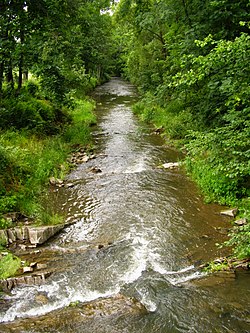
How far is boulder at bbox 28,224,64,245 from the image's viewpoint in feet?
23.8

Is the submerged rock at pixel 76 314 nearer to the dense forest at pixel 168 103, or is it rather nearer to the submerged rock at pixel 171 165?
the dense forest at pixel 168 103

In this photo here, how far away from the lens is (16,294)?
220 inches

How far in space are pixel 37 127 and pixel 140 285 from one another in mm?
9462

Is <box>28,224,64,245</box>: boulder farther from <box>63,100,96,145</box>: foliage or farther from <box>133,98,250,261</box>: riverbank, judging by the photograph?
<box>63,100,96,145</box>: foliage

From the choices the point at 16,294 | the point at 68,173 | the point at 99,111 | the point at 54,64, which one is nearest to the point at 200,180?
the point at 68,173

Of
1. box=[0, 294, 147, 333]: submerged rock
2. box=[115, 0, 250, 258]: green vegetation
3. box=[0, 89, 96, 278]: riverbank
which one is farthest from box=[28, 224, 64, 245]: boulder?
box=[115, 0, 250, 258]: green vegetation

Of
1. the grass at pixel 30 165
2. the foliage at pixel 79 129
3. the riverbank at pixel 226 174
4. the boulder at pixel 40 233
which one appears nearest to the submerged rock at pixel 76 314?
the boulder at pixel 40 233

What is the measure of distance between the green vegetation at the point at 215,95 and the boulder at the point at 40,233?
4.07 metres

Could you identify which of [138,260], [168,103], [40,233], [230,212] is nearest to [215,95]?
[230,212]

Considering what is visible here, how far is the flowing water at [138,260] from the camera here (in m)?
4.96

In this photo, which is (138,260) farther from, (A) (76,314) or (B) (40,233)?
(B) (40,233)

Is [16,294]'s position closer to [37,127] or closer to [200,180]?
[200,180]

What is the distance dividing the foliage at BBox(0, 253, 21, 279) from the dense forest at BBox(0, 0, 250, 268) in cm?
133

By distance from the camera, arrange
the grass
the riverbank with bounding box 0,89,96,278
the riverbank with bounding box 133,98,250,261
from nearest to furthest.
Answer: the riverbank with bounding box 133,98,250,261 → the riverbank with bounding box 0,89,96,278 → the grass
